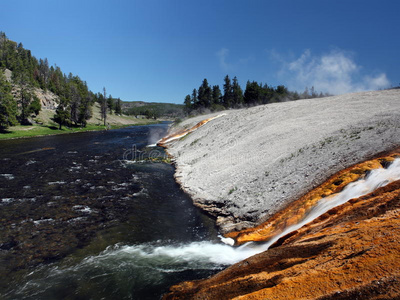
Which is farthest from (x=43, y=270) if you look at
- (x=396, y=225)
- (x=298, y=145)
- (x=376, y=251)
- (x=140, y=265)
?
(x=298, y=145)

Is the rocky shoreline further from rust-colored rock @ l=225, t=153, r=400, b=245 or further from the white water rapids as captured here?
the white water rapids

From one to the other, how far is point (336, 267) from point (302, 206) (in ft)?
21.6

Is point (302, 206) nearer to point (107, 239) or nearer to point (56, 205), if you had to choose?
point (107, 239)

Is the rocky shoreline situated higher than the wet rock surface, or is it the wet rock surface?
the rocky shoreline

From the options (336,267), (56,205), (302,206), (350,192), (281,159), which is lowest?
(56,205)

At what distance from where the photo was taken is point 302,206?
10.4m

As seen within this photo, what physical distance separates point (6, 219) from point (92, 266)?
24.2 ft

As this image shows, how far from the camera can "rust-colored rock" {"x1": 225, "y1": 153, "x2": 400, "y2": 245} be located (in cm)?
1010

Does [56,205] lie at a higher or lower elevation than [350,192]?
lower

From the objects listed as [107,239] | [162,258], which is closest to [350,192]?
[162,258]

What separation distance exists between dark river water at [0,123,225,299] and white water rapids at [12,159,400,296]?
0.13 feet

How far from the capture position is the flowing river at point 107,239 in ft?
26.3

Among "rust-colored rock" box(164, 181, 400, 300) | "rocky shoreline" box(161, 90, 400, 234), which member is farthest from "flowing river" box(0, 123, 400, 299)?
"rust-colored rock" box(164, 181, 400, 300)

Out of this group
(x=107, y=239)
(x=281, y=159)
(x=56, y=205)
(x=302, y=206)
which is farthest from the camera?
(x=281, y=159)
